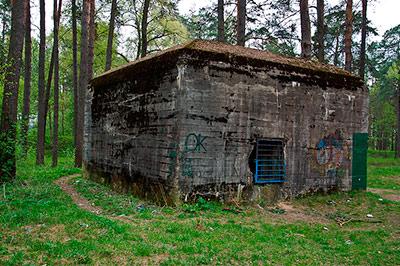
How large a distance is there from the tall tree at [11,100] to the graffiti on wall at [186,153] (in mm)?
5406

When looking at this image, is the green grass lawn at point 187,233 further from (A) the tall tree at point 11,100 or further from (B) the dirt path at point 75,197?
(A) the tall tree at point 11,100

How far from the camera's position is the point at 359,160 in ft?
38.7

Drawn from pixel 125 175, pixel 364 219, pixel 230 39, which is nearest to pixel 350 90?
pixel 364 219

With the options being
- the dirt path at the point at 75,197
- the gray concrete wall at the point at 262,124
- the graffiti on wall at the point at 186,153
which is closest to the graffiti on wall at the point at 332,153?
the gray concrete wall at the point at 262,124

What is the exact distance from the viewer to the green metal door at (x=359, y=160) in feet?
38.4

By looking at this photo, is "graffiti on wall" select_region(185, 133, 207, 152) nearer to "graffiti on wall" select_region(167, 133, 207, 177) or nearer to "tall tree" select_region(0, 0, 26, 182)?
"graffiti on wall" select_region(167, 133, 207, 177)

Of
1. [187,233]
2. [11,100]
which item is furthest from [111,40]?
[187,233]

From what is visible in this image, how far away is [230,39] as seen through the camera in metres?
19.2

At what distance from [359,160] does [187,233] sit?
25.0ft

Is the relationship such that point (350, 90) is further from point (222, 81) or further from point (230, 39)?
point (230, 39)

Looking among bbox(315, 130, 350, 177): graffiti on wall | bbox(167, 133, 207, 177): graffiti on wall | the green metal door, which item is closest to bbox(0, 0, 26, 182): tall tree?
bbox(167, 133, 207, 177): graffiti on wall

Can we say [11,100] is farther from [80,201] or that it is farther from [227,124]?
[227,124]

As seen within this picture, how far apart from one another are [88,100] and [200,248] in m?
9.79

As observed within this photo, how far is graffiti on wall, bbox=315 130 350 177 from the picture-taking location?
35.7 feet
